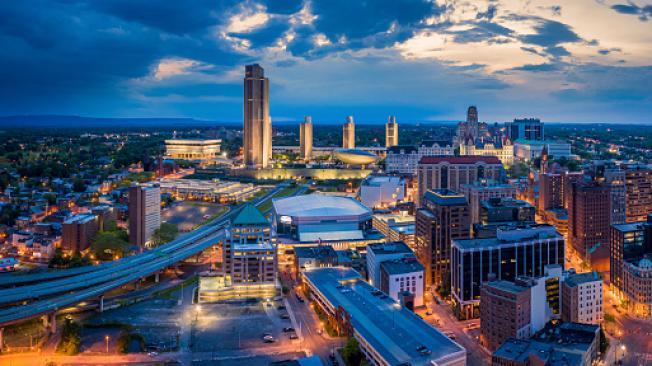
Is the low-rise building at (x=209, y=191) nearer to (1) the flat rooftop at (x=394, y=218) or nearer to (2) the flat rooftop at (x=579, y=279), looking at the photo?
(1) the flat rooftop at (x=394, y=218)

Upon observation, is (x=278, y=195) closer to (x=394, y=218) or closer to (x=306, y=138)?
(x=394, y=218)

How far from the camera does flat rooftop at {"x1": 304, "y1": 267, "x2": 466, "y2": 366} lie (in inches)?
986

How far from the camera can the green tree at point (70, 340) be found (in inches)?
1107

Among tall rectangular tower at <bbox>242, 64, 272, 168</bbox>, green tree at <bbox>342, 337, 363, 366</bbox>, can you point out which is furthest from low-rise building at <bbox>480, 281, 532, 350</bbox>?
tall rectangular tower at <bbox>242, 64, 272, 168</bbox>

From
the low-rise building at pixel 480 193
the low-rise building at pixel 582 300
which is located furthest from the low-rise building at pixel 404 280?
the low-rise building at pixel 480 193

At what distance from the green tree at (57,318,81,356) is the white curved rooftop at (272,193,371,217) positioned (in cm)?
2416

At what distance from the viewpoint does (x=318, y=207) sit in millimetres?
52469

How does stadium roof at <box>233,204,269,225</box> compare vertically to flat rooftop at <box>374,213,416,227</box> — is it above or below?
above

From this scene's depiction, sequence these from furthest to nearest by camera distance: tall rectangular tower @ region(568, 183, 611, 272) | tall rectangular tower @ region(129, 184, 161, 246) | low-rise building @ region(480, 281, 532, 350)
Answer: tall rectangular tower @ region(129, 184, 161, 246), tall rectangular tower @ region(568, 183, 611, 272), low-rise building @ region(480, 281, 532, 350)

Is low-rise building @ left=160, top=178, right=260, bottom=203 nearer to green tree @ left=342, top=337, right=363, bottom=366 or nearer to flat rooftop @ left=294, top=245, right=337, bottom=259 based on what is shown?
flat rooftop @ left=294, top=245, right=337, bottom=259

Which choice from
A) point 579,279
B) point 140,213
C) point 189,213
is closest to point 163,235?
point 140,213

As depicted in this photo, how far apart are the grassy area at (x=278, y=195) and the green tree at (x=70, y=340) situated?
36.2 metres

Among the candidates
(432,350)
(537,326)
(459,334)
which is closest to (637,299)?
(537,326)

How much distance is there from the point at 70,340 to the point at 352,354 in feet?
45.0
